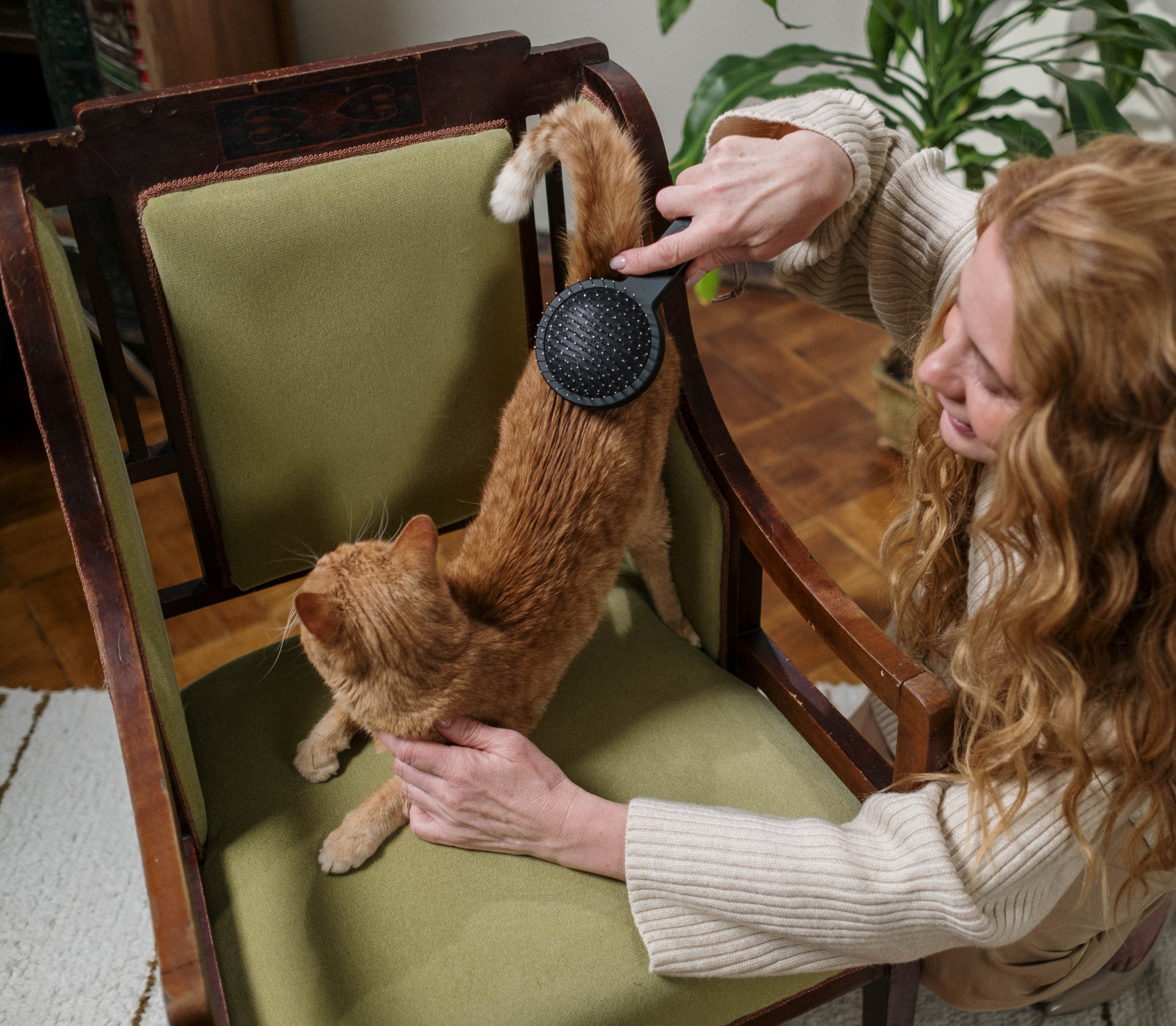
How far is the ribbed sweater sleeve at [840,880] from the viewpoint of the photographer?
0.76 m

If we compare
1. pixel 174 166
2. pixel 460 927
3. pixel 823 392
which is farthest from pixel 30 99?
pixel 460 927

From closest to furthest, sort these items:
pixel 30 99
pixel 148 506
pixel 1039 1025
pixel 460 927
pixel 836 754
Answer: pixel 460 927, pixel 836 754, pixel 1039 1025, pixel 148 506, pixel 30 99

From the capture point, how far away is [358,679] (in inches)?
35.9

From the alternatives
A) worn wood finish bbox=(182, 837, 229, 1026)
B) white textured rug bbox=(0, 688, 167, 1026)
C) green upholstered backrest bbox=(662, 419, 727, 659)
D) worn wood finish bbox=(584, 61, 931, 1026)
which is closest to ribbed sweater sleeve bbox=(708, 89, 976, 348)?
worn wood finish bbox=(584, 61, 931, 1026)

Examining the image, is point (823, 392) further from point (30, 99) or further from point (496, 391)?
point (30, 99)

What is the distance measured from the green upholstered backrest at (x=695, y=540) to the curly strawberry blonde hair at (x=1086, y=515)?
0.93ft

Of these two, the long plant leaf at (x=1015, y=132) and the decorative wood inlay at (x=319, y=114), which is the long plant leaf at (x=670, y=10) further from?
the decorative wood inlay at (x=319, y=114)

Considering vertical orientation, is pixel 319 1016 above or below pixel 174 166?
below

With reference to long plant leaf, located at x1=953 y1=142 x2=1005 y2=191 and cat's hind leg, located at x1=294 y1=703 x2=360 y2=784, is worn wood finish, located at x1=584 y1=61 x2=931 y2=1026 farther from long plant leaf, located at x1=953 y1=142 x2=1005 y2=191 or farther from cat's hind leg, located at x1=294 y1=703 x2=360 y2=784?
long plant leaf, located at x1=953 y1=142 x2=1005 y2=191

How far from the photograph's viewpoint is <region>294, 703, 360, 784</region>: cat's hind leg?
0.96 m

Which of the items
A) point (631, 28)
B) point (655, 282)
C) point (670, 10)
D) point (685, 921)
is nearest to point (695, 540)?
point (655, 282)

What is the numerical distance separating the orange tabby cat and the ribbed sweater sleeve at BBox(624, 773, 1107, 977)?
21cm

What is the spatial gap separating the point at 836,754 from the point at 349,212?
2.22 feet

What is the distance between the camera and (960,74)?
176cm
